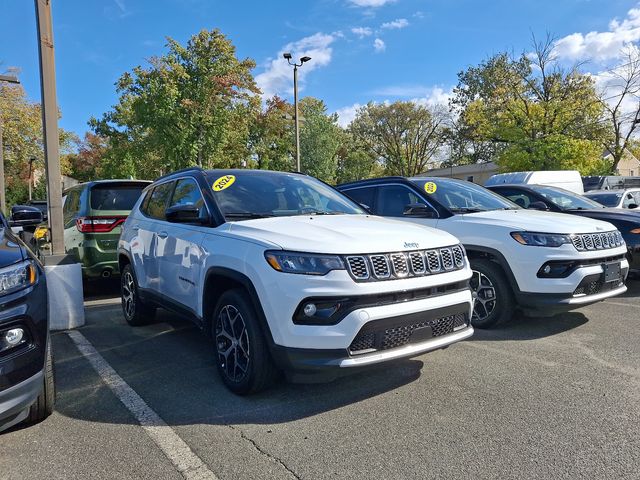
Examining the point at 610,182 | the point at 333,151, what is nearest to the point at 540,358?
the point at 610,182

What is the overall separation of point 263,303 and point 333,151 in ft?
117

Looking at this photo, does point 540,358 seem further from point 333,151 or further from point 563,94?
point 333,151

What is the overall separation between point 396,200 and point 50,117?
16.4 feet

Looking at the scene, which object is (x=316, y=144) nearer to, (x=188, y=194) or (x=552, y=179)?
(x=552, y=179)

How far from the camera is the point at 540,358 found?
420cm

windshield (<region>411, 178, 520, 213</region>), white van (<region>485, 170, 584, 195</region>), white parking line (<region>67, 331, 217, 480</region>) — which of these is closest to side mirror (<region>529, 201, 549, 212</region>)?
windshield (<region>411, 178, 520, 213</region>)

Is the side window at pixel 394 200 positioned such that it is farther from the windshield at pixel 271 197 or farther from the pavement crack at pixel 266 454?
the pavement crack at pixel 266 454

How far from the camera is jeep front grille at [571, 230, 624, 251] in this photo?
473 centimetres

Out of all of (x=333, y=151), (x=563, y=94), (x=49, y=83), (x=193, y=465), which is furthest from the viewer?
(x=333, y=151)

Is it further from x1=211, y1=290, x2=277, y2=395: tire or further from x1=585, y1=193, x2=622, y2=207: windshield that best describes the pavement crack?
x1=585, y1=193, x2=622, y2=207: windshield

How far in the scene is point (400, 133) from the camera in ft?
162

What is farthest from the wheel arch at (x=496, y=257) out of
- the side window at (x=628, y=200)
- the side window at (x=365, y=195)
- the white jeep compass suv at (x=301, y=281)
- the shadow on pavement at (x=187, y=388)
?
the side window at (x=628, y=200)

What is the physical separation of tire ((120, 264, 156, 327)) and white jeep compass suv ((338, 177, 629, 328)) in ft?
10.3

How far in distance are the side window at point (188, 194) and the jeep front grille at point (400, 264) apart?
1632 millimetres
